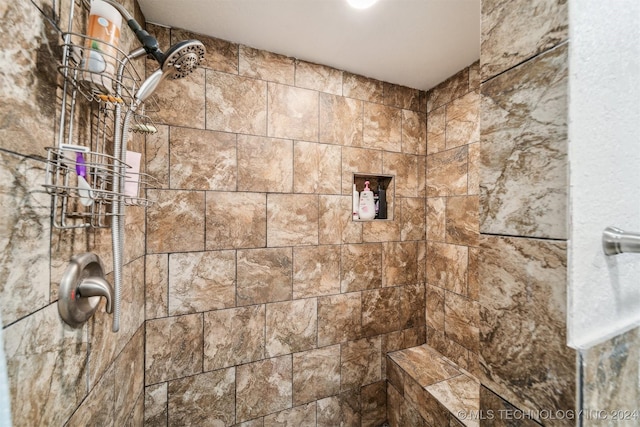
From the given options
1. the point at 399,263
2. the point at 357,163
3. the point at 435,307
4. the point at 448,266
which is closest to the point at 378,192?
the point at 357,163

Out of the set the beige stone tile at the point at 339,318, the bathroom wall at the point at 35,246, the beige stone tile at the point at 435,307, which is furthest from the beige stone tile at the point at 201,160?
the beige stone tile at the point at 435,307

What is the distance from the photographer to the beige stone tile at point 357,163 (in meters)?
1.55

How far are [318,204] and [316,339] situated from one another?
807 mm

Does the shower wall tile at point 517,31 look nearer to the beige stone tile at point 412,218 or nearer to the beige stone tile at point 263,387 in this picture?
the beige stone tile at point 412,218

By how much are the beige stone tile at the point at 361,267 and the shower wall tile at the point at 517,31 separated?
1.16 meters

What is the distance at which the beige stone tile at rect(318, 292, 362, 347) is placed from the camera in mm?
1477

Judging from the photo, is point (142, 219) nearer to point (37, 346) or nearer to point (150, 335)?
point (150, 335)

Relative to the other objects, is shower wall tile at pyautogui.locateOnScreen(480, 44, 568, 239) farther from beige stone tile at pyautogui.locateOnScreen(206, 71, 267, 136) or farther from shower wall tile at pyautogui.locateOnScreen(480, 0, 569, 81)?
beige stone tile at pyautogui.locateOnScreen(206, 71, 267, 136)

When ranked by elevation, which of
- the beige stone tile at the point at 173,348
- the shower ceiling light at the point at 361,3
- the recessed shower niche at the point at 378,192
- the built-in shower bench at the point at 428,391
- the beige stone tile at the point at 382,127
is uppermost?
the shower ceiling light at the point at 361,3

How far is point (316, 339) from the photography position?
146cm

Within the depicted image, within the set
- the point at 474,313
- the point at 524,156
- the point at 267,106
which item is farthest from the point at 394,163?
the point at 524,156

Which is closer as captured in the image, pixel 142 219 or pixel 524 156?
pixel 524 156

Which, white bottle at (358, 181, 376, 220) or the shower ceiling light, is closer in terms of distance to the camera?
the shower ceiling light

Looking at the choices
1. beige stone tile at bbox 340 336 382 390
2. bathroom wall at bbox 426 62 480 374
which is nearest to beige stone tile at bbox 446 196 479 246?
bathroom wall at bbox 426 62 480 374
